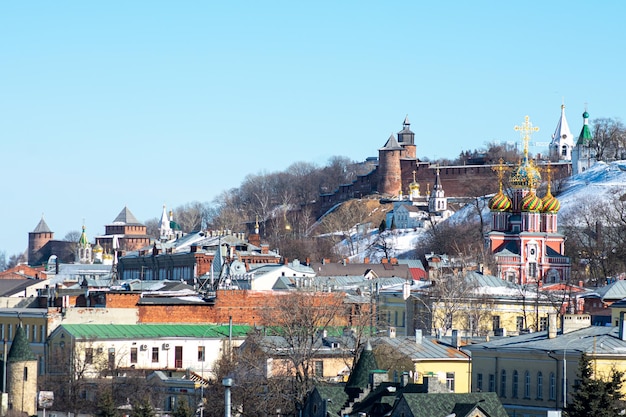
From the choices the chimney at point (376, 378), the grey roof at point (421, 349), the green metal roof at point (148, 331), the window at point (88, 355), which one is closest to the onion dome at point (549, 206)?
the green metal roof at point (148, 331)

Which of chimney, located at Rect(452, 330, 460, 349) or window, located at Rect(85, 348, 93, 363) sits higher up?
chimney, located at Rect(452, 330, 460, 349)

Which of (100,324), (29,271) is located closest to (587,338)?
(100,324)

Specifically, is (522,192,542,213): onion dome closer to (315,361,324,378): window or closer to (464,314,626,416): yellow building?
(315,361,324,378): window

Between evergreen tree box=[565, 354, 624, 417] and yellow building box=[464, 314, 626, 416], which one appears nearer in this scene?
evergreen tree box=[565, 354, 624, 417]

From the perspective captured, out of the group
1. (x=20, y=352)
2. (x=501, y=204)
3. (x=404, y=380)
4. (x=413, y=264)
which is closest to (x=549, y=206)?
(x=501, y=204)

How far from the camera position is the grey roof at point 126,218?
163500 mm

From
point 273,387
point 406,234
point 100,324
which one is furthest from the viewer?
point 406,234

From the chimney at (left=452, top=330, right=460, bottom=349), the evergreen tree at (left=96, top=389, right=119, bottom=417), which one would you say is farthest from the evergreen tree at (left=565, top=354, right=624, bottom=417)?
the chimney at (left=452, top=330, right=460, bottom=349)

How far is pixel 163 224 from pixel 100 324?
100690 mm

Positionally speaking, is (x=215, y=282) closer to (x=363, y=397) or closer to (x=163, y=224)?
(x=363, y=397)

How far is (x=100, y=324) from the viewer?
55.8 meters

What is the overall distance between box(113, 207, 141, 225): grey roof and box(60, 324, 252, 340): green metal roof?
350 feet

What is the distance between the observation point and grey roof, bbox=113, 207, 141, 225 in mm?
163500

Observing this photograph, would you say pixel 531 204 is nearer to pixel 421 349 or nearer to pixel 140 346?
pixel 140 346
